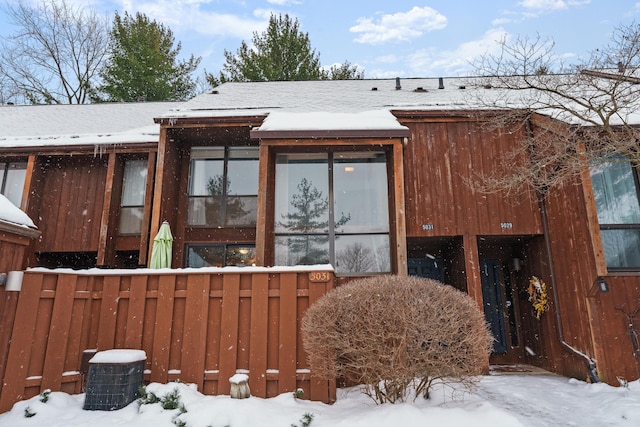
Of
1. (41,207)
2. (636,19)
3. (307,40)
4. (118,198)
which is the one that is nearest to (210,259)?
(118,198)

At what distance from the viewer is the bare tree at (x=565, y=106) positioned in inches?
228

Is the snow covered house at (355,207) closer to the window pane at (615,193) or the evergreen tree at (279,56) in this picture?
the window pane at (615,193)

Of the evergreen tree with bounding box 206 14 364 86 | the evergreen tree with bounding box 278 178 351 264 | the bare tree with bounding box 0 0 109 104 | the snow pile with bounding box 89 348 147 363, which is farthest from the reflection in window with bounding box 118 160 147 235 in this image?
the bare tree with bounding box 0 0 109 104

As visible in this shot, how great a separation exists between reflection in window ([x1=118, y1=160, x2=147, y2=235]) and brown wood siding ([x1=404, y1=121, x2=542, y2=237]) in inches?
256

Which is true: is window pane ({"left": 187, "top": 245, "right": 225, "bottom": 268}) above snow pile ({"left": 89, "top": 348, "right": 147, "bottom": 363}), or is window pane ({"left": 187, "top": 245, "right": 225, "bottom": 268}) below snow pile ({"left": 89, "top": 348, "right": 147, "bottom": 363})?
above

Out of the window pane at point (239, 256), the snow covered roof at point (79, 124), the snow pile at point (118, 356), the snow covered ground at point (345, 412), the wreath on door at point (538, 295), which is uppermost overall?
the snow covered roof at point (79, 124)

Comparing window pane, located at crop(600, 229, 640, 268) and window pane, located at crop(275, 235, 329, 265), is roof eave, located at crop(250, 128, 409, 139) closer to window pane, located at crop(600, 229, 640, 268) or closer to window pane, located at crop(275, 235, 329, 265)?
window pane, located at crop(275, 235, 329, 265)

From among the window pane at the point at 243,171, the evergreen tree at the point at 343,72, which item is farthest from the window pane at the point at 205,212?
the evergreen tree at the point at 343,72

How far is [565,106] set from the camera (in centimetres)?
670

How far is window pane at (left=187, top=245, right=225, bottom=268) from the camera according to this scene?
345 inches

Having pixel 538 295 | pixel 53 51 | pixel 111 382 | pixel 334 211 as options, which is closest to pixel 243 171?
pixel 334 211

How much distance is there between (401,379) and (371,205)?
4370 millimetres

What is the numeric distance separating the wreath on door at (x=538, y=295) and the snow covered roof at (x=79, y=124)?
9.05 meters

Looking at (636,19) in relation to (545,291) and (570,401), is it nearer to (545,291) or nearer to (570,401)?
(545,291)
